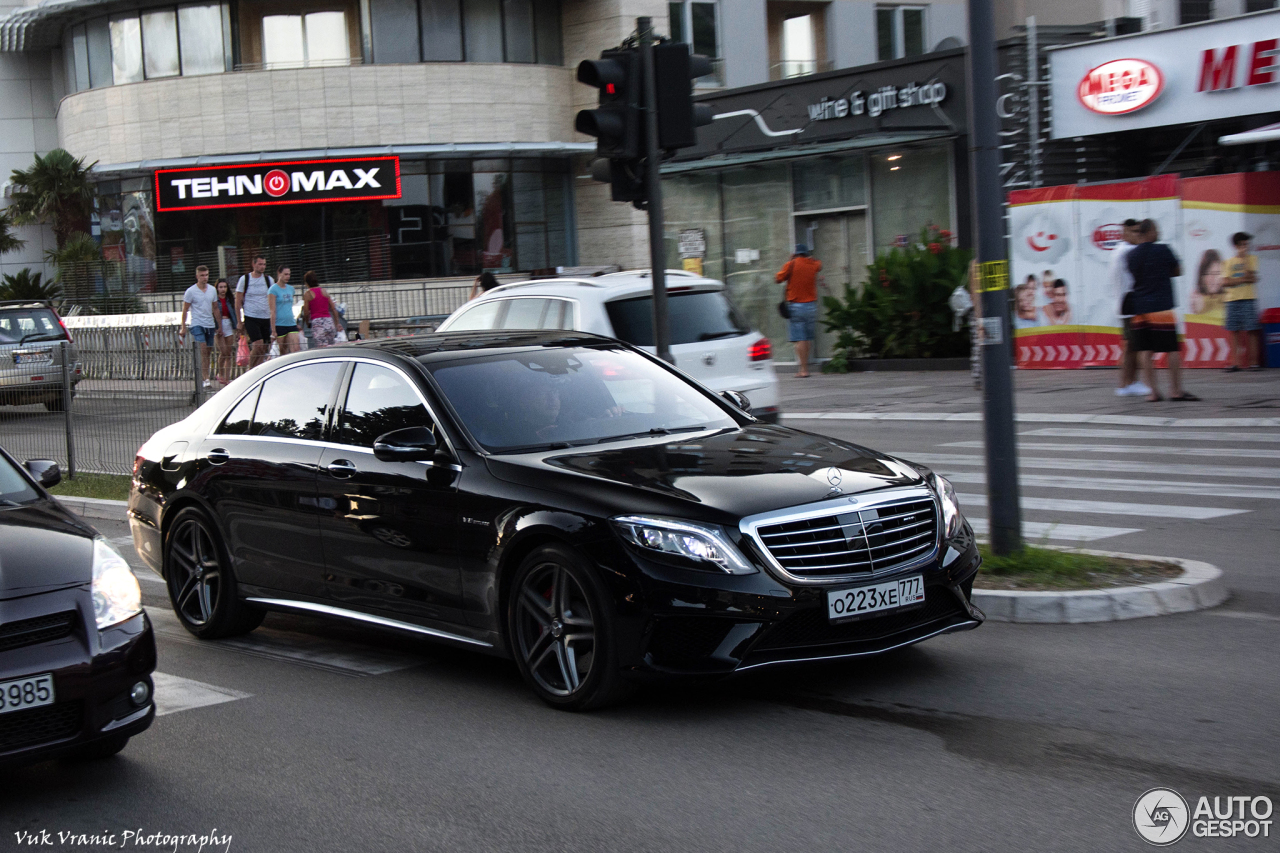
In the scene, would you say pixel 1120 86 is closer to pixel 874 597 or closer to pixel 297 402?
pixel 297 402

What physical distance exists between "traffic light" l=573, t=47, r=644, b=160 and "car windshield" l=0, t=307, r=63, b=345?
16251mm

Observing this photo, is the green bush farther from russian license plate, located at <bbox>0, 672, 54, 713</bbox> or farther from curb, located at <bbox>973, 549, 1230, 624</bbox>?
russian license plate, located at <bbox>0, 672, 54, 713</bbox>

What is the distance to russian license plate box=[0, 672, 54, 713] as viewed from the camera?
4551mm

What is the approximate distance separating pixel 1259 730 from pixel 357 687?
3.64m

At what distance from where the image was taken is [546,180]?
40.5 metres

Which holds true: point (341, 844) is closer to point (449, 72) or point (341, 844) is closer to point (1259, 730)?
point (1259, 730)

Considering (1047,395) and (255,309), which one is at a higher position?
(255,309)

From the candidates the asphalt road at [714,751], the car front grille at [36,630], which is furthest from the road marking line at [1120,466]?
the car front grille at [36,630]

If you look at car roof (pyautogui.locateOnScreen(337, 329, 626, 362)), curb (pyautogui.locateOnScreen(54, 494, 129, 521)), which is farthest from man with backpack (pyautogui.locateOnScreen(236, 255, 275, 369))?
car roof (pyautogui.locateOnScreen(337, 329, 626, 362))

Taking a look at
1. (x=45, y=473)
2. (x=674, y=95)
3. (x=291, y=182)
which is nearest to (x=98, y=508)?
(x=674, y=95)

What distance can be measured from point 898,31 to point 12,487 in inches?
1614

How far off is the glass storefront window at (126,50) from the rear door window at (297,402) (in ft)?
115

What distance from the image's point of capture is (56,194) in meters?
42.9

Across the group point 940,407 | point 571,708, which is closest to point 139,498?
point 571,708
